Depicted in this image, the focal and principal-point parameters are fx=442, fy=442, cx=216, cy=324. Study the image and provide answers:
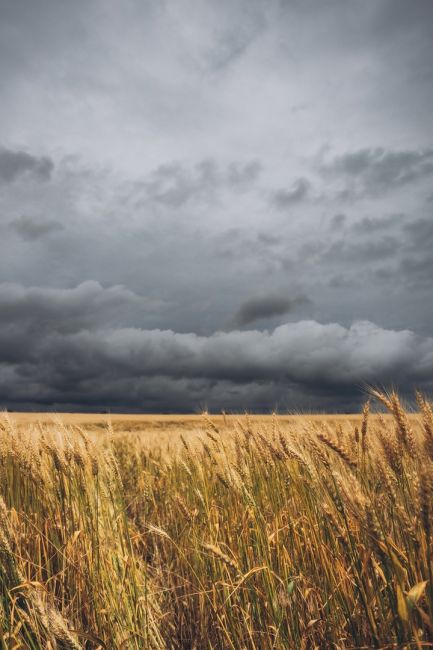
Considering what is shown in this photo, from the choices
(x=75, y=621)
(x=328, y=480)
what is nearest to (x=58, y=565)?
(x=75, y=621)

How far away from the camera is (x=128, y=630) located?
2482 millimetres

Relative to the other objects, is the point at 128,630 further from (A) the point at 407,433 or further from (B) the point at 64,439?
(A) the point at 407,433

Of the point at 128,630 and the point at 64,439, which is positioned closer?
the point at 128,630

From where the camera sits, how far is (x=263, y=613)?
2.62 metres

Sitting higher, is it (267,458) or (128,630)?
(267,458)

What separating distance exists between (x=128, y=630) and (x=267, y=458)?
173 centimetres

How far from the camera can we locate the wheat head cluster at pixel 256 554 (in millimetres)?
1869

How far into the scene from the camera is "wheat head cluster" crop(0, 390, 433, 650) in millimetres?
1869

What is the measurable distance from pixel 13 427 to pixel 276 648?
3208mm

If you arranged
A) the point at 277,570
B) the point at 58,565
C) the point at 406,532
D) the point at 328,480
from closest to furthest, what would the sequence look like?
the point at 406,532 < the point at 328,480 < the point at 277,570 < the point at 58,565

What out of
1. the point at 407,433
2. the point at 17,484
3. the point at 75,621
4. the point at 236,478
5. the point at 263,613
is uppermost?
the point at 407,433

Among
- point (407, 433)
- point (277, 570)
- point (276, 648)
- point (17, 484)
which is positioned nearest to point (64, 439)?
point (17, 484)

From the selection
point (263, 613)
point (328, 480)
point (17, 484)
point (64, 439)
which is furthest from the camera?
point (17, 484)

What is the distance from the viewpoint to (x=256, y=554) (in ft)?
10.1
